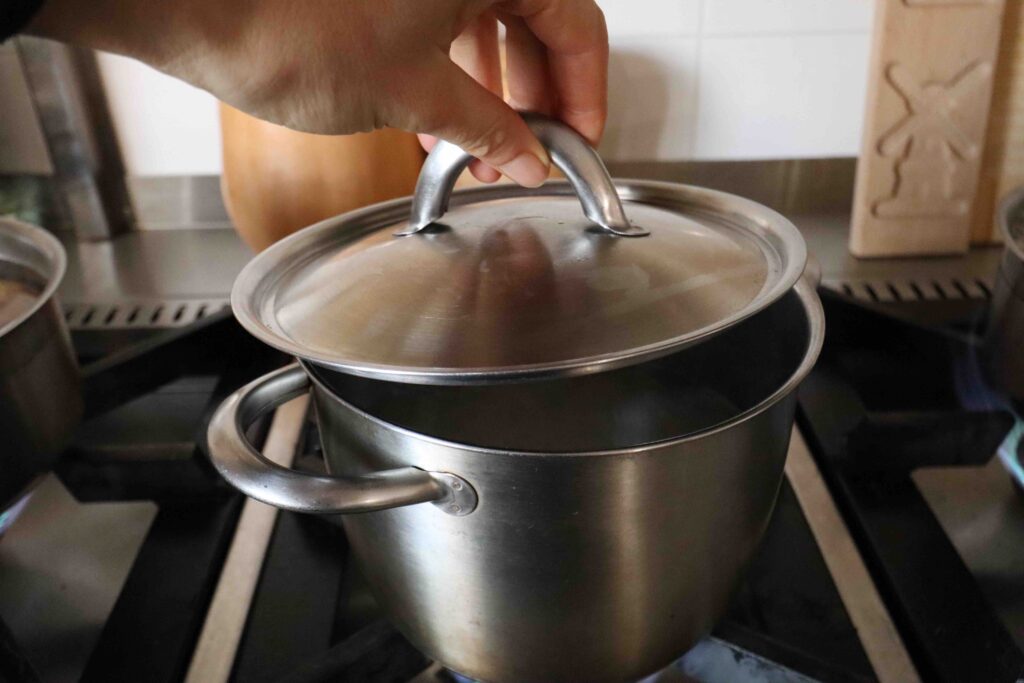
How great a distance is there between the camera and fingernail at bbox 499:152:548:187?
1.19ft

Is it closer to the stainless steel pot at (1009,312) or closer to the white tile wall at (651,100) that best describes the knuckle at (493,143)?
the stainless steel pot at (1009,312)

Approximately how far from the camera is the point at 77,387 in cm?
51

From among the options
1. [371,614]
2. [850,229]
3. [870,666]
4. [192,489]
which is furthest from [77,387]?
[850,229]

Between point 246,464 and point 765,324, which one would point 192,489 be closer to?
point 246,464

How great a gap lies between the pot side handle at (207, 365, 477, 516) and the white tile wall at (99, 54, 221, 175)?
52 centimetres

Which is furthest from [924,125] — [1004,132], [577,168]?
Answer: [577,168]

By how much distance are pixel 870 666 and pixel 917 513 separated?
0.11 m

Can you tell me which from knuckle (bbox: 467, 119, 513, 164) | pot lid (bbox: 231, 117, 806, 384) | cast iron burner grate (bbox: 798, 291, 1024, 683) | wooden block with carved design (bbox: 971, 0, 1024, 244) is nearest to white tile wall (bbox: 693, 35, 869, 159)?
wooden block with carved design (bbox: 971, 0, 1024, 244)

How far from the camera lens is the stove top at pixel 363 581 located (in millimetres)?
405

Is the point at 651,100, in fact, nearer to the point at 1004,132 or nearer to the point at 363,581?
the point at 1004,132

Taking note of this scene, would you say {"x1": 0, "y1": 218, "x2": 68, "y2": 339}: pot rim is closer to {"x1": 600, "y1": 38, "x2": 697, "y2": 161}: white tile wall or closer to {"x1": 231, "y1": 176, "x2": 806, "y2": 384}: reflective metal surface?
{"x1": 231, "y1": 176, "x2": 806, "y2": 384}: reflective metal surface

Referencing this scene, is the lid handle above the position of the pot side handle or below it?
above

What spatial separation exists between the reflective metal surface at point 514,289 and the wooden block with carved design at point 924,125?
332 millimetres

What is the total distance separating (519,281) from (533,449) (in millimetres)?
73
